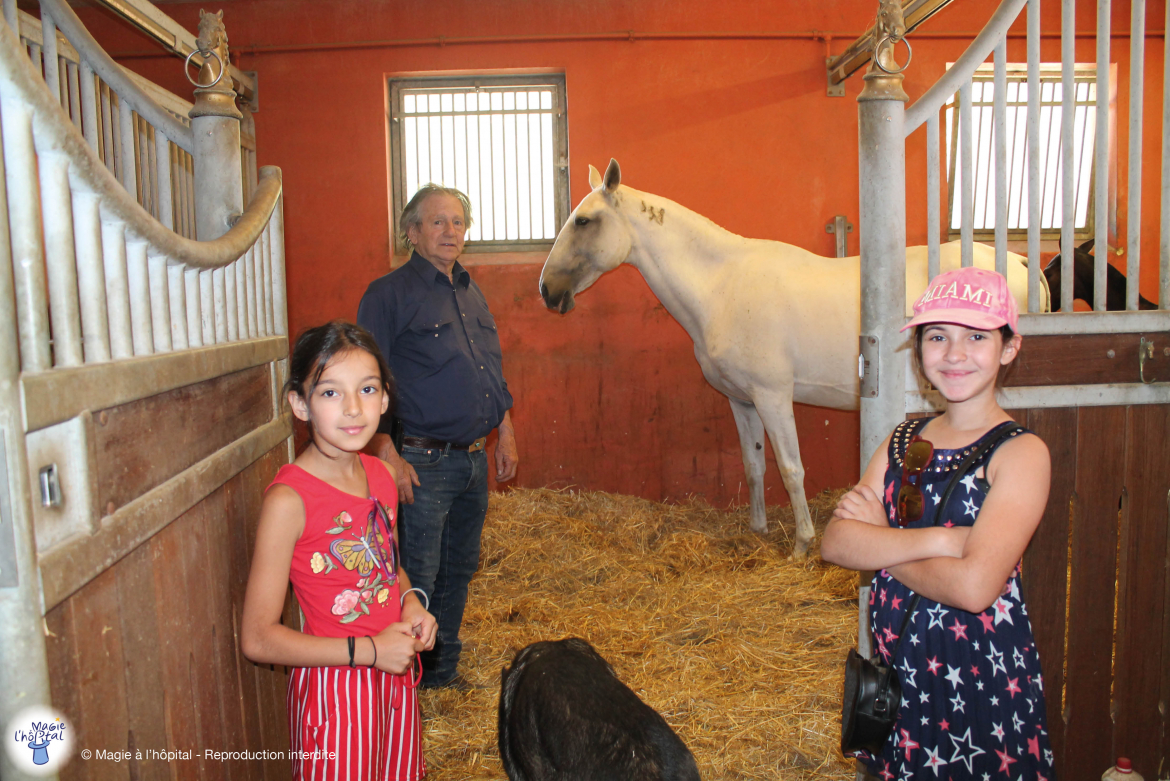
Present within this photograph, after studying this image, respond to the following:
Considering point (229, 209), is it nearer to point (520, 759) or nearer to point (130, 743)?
point (130, 743)

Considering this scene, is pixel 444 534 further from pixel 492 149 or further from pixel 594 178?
pixel 492 149

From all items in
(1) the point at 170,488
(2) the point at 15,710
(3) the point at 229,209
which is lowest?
(2) the point at 15,710

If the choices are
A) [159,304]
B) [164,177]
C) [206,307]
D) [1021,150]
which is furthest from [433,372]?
[1021,150]

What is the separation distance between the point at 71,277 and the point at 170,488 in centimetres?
36

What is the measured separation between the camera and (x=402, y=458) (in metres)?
2.41

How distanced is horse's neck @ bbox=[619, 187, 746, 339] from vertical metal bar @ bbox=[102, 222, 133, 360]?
334 cm

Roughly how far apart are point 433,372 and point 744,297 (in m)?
2.11

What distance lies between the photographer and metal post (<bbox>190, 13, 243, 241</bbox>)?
71.6 inches

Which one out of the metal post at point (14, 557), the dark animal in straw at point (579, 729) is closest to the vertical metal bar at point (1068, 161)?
the dark animal in straw at point (579, 729)

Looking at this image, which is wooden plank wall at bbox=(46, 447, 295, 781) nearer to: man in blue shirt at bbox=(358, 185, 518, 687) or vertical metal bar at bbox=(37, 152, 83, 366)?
vertical metal bar at bbox=(37, 152, 83, 366)

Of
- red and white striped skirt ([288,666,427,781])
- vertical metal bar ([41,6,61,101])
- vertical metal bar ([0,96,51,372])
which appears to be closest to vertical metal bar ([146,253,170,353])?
vertical metal bar ([0,96,51,372])

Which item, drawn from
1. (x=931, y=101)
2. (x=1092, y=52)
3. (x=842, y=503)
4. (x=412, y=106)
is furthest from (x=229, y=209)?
(x=1092, y=52)

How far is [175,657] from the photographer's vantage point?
1.16m

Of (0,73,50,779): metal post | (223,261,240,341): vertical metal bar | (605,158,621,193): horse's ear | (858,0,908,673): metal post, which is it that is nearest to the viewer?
(0,73,50,779): metal post
